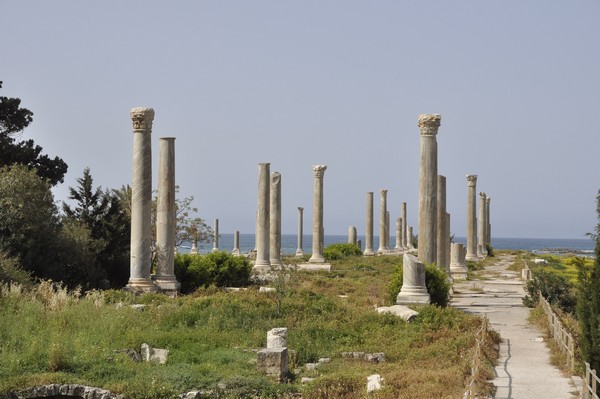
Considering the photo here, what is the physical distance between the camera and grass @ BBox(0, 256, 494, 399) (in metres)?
18.1

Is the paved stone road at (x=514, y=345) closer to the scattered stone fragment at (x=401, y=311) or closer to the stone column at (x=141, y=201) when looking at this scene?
the scattered stone fragment at (x=401, y=311)

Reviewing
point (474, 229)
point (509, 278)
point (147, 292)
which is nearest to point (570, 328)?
point (147, 292)

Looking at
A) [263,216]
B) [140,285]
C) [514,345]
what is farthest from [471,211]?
[514,345]

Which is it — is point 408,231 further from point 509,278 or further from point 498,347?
point 498,347

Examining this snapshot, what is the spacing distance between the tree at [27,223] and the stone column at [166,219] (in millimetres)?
3507

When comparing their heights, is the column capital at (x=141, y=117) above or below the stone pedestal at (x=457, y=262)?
above

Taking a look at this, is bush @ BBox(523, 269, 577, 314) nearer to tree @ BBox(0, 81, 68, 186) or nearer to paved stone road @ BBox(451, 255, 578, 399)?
paved stone road @ BBox(451, 255, 578, 399)

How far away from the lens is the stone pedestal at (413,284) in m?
28.9

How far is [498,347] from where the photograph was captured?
23234mm

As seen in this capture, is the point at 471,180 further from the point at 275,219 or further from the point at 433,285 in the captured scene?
the point at 433,285

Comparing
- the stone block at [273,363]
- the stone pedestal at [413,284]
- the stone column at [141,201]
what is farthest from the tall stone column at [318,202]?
the stone block at [273,363]

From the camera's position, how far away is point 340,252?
6175cm

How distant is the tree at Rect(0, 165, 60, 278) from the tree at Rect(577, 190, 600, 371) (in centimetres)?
1860

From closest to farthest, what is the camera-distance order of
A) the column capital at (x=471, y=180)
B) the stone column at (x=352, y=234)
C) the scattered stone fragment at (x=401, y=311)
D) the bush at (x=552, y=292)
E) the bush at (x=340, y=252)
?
the scattered stone fragment at (x=401, y=311), the bush at (x=552, y=292), the column capital at (x=471, y=180), the bush at (x=340, y=252), the stone column at (x=352, y=234)
